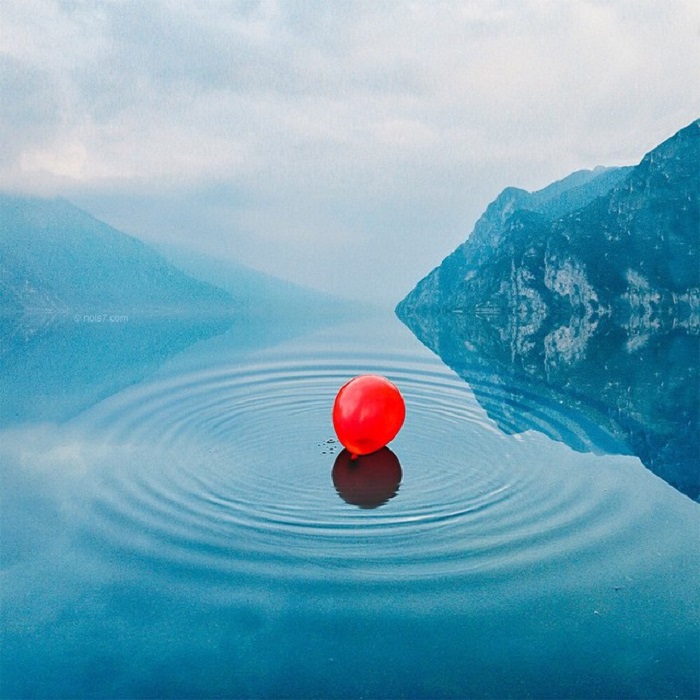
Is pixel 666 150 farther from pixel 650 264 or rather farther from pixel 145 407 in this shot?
pixel 145 407

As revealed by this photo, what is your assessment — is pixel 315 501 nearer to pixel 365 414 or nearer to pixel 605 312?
pixel 365 414

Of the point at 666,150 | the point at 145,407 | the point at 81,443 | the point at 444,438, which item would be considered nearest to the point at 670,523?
the point at 444,438

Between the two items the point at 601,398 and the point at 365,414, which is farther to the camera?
the point at 601,398

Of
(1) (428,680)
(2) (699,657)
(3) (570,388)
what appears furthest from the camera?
(3) (570,388)

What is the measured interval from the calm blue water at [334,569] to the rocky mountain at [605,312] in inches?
248

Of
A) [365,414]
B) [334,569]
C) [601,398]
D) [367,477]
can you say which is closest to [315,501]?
[367,477]

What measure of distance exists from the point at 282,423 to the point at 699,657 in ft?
35.0

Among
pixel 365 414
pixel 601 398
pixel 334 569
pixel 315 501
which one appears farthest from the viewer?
pixel 601 398

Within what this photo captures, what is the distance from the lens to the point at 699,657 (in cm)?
664

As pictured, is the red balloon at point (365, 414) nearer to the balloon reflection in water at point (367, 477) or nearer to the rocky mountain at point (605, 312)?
the balloon reflection in water at point (367, 477)

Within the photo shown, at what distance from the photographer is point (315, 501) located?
1031 centimetres

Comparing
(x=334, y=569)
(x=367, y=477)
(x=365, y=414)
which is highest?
(x=365, y=414)

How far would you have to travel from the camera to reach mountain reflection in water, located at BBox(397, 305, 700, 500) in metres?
14.8

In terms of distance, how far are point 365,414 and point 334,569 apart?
4.64 m
